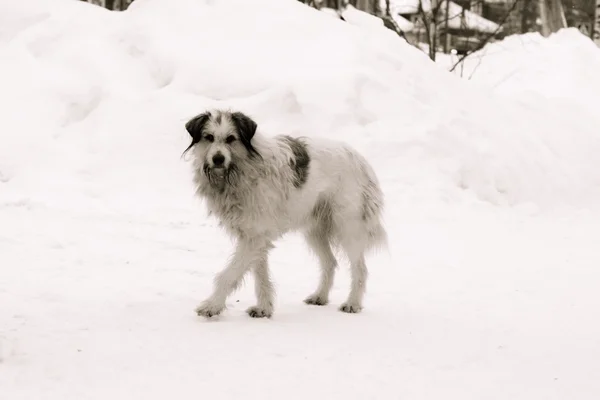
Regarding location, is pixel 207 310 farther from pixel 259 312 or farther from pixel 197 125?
pixel 197 125

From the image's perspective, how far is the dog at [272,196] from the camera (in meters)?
6.11

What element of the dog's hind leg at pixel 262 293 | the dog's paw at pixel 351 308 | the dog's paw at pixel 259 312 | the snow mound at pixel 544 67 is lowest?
the snow mound at pixel 544 67

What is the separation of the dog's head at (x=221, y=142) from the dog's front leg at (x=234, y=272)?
528 millimetres

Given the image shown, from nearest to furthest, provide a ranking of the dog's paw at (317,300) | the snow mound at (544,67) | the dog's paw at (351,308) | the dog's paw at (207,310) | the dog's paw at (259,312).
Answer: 1. the dog's paw at (207,310)
2. the dog's paw at (259,312)
3. the dog's paw at (351,308)
4. the dog's paw at (317,300)
5. the snow mound at (544,67)

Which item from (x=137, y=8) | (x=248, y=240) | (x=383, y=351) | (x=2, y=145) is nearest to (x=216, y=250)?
(x=248, y=240)

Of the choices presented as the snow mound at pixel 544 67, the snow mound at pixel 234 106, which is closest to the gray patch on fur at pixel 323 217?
the snow mound at pixel 234 106

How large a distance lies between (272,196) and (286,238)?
373 centimetres

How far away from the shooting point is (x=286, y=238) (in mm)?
9938

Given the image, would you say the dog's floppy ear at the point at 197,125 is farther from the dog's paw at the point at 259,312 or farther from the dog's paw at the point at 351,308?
the dog's paw at the point at 351,308

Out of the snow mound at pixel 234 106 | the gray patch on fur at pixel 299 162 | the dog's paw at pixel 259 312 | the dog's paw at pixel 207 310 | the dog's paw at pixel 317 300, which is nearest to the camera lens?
the dog's paw at pixel 207 310

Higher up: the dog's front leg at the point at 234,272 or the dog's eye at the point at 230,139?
the dog's eye at the point at 230,139

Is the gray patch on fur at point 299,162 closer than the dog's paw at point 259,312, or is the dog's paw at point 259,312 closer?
the dog's paw at point 259,312

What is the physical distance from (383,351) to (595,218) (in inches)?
317

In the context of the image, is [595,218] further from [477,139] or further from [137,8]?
[137,8]
